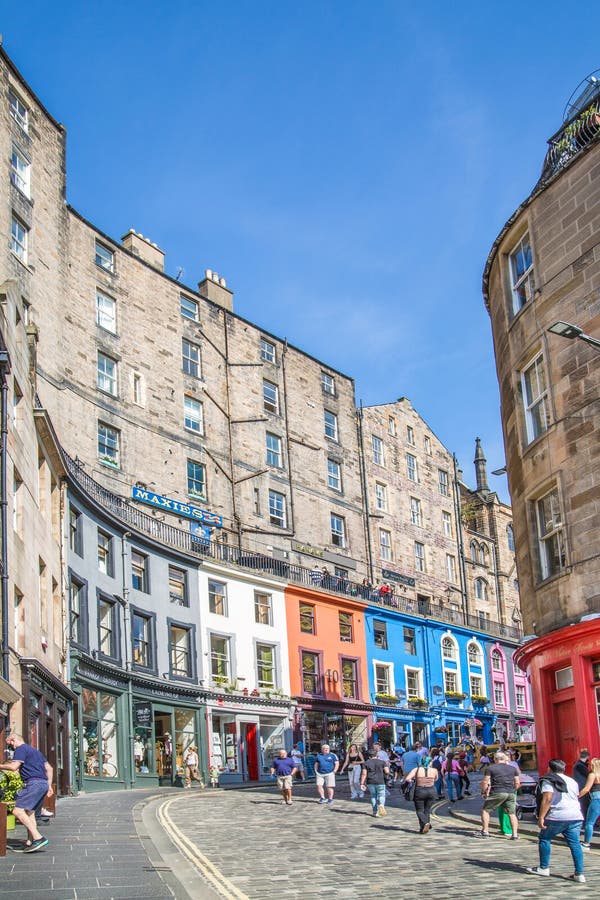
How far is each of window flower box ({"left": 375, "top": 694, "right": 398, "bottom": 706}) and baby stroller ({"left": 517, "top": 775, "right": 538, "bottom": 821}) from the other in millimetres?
29253

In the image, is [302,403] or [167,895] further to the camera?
[302,403]

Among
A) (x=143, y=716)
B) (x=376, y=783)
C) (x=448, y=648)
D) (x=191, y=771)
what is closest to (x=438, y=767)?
(x=376, y=783)

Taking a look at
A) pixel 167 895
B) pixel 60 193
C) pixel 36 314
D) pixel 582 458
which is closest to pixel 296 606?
pixel 36 314

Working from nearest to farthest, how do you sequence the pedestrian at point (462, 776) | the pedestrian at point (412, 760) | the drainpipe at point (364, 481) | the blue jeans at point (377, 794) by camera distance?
the blue jeans at point (377, 794) < the pedestrian at point (412, 760) < the pedestrian at point (462, 776) < the drainpipe at point (364, 481)

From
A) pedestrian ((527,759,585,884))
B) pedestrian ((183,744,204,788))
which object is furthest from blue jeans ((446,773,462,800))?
pedestrian ((527,759,585,884))

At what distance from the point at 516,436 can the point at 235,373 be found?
2974cm

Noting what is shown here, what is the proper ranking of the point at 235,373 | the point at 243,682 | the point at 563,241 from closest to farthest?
the point at 563,241, the point at 243,682, the point at 235,373

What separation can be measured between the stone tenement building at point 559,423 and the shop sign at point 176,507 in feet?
70.9

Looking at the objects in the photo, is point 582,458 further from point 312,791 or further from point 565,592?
point 312,791

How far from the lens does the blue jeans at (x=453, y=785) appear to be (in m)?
27.2

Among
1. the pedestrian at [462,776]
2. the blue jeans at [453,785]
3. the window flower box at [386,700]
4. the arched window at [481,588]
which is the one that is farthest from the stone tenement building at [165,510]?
the pedestrian at [462,776]

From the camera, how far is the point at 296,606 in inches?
1870

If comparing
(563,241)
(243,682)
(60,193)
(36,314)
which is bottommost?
(243,682)

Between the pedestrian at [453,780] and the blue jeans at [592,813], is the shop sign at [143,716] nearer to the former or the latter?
the pedestrian at [453,780]
